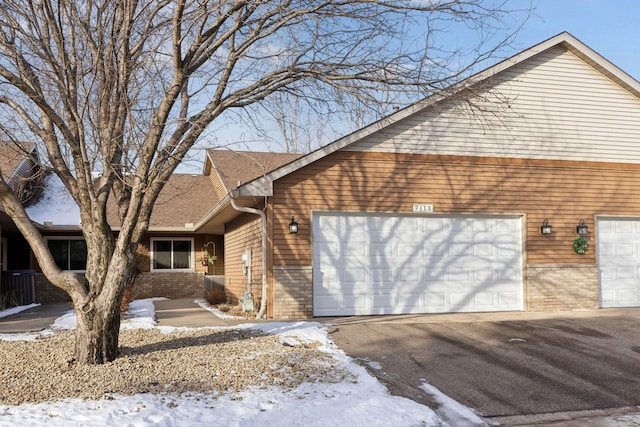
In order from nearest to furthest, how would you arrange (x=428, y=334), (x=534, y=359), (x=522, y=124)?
(x=534, y=359), (x=428, y=334), (x=522, y=124)

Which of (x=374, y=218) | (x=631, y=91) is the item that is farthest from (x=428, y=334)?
(x=631, y=91)

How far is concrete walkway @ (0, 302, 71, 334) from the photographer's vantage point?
11024 mm

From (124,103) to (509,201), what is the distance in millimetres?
8943

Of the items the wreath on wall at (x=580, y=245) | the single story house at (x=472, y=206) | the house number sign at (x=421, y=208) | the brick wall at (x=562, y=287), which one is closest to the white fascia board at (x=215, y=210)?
the single story house at (x=472, y=206)

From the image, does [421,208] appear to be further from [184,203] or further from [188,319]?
[184,203]

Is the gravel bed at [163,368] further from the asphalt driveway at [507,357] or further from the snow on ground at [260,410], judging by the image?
the asphalt driveway at [507,357]

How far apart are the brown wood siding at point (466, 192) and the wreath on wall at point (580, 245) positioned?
0.11 metres

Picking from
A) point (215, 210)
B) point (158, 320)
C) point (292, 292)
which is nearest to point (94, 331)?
point (158, 320)

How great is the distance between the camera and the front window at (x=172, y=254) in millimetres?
21406

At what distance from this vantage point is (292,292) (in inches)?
481

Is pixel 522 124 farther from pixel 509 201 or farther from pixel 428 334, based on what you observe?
pixel 428 334

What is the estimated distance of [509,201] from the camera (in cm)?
1351

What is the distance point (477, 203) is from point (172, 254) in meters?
12.3

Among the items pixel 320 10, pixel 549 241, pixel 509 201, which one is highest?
pixel 320 10
